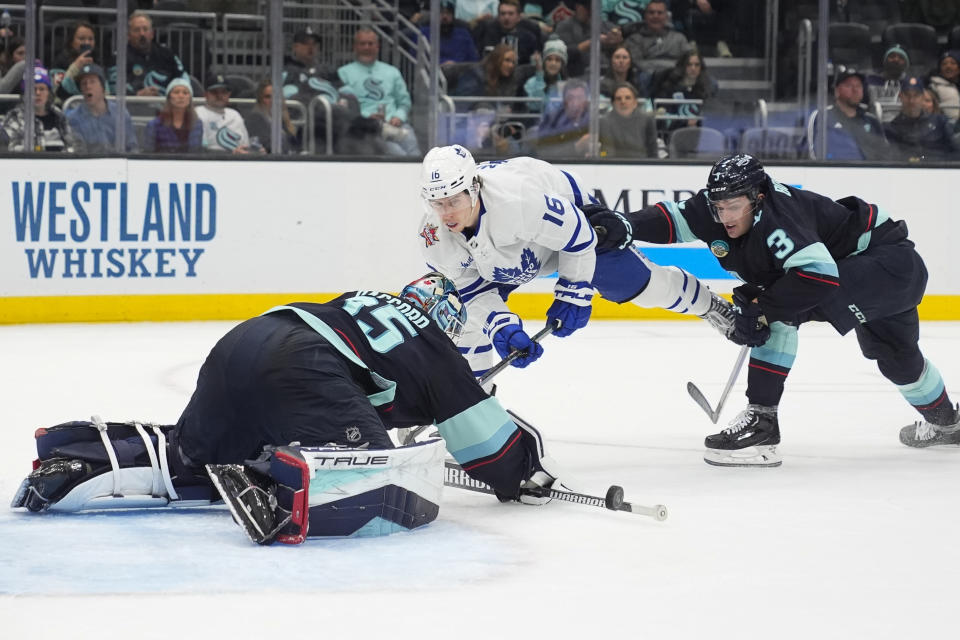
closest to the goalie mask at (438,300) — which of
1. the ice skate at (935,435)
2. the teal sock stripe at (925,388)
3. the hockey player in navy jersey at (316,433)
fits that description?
the hockey player in navy jersey at (316,433)

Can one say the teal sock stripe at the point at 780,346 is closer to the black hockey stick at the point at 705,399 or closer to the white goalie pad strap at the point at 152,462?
the black hockey stick at the point at 705,399

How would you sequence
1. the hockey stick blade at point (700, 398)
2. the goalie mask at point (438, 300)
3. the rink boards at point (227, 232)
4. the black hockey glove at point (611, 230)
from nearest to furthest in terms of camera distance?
the goalie mask at point (438, 300), the black hockey glove at point (611, 230), the hockey stick blade at point (700, 398), the rink boards at point (227, 232)

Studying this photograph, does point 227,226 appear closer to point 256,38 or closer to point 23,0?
point 256,38

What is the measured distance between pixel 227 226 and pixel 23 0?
161 cm

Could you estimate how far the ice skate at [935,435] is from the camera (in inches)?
175

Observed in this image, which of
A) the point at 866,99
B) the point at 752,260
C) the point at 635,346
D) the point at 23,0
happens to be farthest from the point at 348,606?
the point at 866,99

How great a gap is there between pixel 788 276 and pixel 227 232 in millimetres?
4321

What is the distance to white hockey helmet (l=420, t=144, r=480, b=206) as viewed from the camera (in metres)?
3.65

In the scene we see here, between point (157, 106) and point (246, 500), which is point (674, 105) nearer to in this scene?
point (157, 106)

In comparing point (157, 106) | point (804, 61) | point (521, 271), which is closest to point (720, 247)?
point (521, 271)

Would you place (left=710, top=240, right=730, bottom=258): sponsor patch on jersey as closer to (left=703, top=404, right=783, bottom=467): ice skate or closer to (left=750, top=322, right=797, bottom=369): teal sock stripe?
(left=750, top=322, right=797, bottom=369): teal sock stripe

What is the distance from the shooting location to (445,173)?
12.0 feet

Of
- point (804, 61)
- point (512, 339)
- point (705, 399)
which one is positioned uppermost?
point (804, 61)

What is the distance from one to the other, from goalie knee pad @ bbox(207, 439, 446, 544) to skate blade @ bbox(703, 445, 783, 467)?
127 cm
